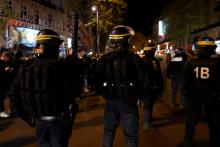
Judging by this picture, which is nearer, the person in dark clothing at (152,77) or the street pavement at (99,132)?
the street pavement at (99,132)

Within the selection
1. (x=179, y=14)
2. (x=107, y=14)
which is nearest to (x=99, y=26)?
(x=107, y=14)

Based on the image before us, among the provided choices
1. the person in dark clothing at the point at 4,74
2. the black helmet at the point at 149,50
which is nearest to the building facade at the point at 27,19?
the person in dark clothing at the point at 4,74

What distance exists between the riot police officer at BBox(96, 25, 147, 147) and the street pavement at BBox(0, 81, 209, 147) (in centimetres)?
189

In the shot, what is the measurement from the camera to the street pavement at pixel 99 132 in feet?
24.6

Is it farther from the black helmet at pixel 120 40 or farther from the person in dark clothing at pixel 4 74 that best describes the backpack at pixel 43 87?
the person in dark clothing at pixel 4 74

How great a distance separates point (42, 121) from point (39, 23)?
3638cm

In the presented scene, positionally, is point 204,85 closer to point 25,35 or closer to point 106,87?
point 106,87

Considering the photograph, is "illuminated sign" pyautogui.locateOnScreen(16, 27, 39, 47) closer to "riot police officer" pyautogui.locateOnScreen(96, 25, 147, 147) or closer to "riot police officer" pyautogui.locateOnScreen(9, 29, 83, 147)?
"riot police officer" pyautogui.locateOnScreen(96, 25, 147, 147)

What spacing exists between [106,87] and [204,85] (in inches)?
64.3

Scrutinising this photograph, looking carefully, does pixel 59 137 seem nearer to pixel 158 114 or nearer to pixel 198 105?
pixel 198 105

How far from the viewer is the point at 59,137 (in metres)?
4.56

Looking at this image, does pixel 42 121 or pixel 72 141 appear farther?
pixel 72 141

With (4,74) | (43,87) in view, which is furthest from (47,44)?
(4,74)

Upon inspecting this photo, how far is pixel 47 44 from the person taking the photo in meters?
4.50
